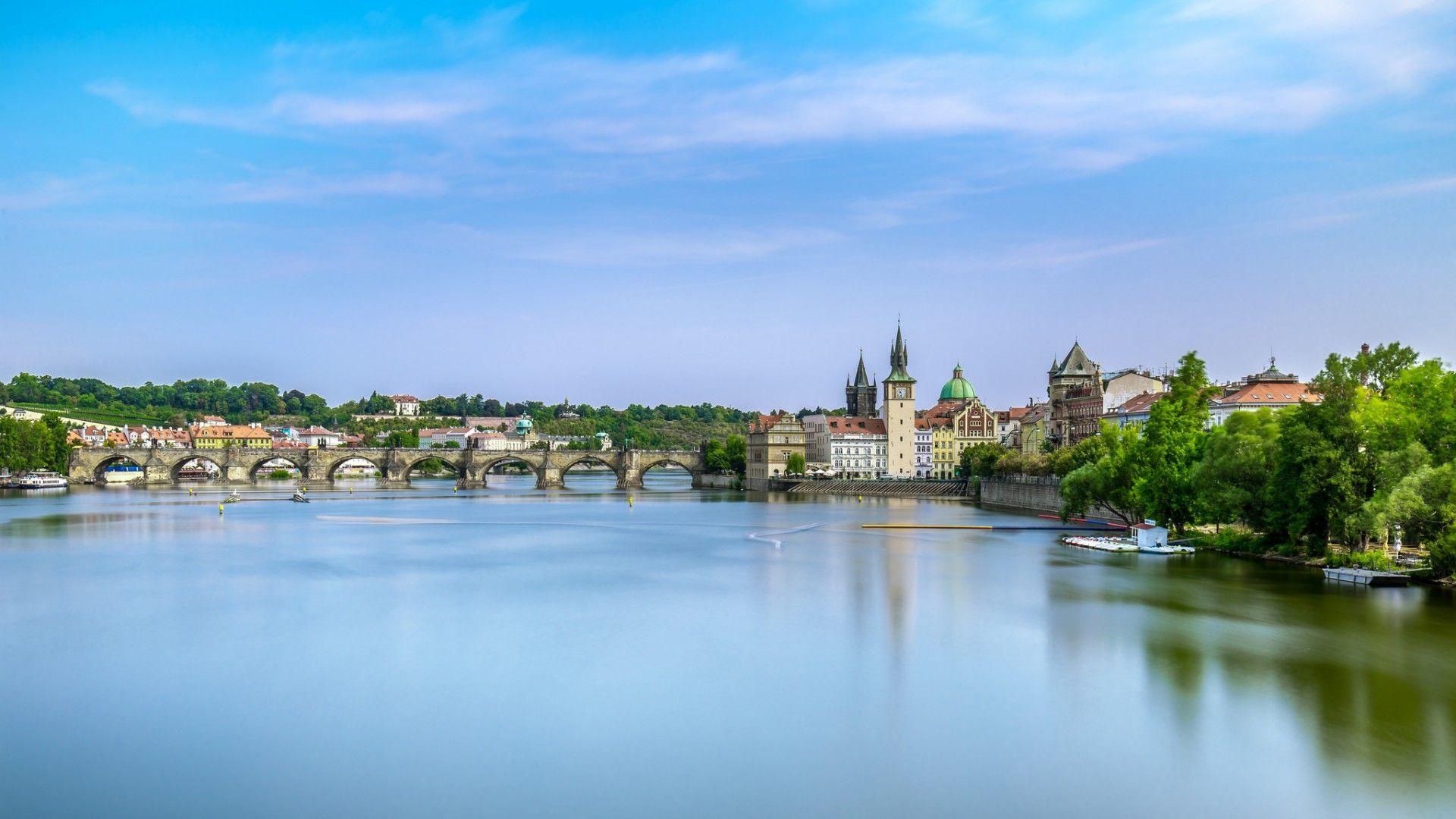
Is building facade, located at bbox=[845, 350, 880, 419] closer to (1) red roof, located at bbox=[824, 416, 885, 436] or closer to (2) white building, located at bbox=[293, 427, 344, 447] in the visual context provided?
(1) red roof, located at bbox=[824, 416, 885, 436]

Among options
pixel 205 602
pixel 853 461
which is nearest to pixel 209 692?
pixel 205 602

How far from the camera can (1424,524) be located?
28984 mm

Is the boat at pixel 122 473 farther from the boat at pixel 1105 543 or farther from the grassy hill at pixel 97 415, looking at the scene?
the boat at pixel 1105 543

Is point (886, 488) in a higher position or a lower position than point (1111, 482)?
lower

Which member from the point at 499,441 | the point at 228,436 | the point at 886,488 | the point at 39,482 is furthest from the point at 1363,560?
the point at 499,441

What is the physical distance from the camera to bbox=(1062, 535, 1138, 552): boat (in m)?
42.1

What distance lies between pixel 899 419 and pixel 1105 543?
64003 millimetres

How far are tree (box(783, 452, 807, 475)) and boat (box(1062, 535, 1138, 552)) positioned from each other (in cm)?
5484

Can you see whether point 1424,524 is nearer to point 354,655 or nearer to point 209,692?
point 354,655

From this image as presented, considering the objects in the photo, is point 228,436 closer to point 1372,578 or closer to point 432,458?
point 432,458

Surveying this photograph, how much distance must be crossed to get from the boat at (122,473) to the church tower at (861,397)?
69.0 metres

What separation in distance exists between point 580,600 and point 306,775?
1474 cm

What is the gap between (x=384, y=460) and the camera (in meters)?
107

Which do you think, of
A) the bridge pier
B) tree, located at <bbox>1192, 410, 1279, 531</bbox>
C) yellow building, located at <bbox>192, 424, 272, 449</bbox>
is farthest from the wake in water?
yellow building, located at <bbox>192, 424, 272, 449</bbox>
